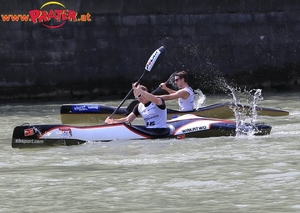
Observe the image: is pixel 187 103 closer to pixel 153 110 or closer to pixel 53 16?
pixel 153 110

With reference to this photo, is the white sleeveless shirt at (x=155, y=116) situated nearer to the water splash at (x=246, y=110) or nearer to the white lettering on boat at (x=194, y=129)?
the white lettering on boat at (x=194, y=129)

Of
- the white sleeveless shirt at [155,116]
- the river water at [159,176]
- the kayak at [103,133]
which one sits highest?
the white sleeveless shirt at [155,116]

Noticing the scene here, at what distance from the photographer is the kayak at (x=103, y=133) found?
13.2 m

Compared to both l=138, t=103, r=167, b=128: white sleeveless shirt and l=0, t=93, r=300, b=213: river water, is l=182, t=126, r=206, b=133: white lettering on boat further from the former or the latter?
l=138, t=103, r=167, b=128: white sleeveless shirt

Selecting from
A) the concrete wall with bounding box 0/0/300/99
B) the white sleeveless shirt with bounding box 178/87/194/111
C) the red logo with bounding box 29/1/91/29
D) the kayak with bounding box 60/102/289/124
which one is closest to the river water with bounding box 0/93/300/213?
the white sleeveless shirt with bounding box 178/87/194/111

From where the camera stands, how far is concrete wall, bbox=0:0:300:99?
21.3 metres

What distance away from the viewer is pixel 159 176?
10039mm

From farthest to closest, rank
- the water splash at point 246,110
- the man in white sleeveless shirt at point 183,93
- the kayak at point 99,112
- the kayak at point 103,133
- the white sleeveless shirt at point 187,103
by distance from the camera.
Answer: the kayak at point 99,112, the white sleeveless shirt at point 187,103, the man in white sleeveless shirt at point 183,93, the water splash at point 246,110, the kayak at point 103,133

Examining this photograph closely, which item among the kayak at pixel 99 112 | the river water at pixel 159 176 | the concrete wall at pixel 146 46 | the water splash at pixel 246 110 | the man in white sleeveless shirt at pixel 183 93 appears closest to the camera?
the river water at pixel 159 176

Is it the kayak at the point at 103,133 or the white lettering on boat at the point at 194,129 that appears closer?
the kayak at the point at 103,133

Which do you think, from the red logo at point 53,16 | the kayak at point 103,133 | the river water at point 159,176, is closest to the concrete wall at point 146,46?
the red logo at point 53,16

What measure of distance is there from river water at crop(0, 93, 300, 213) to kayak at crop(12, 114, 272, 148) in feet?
0.55

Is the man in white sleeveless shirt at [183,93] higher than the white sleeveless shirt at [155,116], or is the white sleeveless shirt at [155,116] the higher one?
the man in white sleeveless shirt at [183,93]

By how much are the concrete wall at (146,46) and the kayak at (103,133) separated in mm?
8199
